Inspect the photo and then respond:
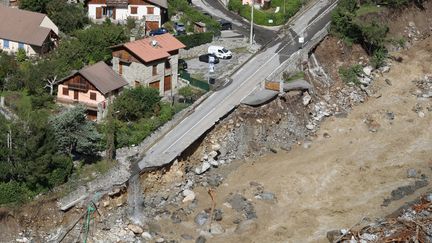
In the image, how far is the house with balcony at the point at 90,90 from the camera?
235 ft

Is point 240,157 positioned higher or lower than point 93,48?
lower

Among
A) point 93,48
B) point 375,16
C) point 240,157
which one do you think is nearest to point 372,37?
point 375,16

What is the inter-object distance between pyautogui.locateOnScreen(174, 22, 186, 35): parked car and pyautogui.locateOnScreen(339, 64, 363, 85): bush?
21474 millimetres

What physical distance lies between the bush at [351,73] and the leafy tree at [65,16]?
3403 cm

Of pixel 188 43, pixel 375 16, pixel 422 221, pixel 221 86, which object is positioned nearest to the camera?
pixel 422 221

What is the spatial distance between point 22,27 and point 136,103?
22.4 metres

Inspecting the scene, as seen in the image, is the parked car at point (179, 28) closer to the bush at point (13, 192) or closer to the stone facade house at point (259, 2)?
the stone facade house at point (259, 2)

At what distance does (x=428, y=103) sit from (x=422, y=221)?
1127 inches

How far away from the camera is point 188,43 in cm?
8988

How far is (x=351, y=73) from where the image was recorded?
89375 mm

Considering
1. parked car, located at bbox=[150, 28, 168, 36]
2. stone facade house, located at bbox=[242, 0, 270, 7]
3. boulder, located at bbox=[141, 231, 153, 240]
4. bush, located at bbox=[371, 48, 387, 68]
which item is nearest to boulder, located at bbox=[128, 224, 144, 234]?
boulder, located at bbox=[141, 231, 153, 240]

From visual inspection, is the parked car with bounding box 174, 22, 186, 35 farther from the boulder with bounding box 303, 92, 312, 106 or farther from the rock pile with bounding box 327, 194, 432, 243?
the rock pile with bounding box 327, 194, 432, 243

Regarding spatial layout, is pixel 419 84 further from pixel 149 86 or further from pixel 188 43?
pixel 149 86

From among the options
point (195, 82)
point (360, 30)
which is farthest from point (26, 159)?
point (360, 30)
